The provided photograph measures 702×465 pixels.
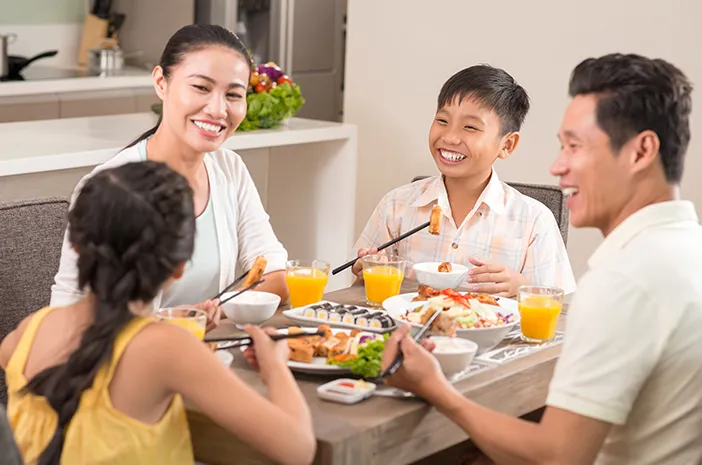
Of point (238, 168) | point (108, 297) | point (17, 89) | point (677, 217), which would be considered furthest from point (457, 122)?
point (17, 89)

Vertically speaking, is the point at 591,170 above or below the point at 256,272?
above

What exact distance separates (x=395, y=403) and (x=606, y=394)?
36 cm

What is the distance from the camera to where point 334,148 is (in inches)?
165

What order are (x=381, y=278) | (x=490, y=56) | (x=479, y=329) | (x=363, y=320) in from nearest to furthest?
(x=479, y=329) → (x=363, y=320) → (x=381, y=278) → (x=490, y=56)

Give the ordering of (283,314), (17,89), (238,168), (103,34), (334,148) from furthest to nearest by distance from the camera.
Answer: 1. (103,34)
2. (17,89)
3. (334,148)
4. (238,168)
5. (283,314)

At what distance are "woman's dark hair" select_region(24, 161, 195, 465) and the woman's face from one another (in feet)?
3.08

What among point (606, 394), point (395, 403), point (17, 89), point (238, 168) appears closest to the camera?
point (606, 394)

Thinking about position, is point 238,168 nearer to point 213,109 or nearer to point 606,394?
point 213,109

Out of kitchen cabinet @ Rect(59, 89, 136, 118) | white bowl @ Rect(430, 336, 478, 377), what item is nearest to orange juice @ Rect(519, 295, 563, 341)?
white bowl @ Rect(430, 336, 478, 377)

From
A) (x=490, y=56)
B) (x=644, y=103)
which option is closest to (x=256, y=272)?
(x=644, y=103)

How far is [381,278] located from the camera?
2471 mm

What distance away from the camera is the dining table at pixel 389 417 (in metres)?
1.71

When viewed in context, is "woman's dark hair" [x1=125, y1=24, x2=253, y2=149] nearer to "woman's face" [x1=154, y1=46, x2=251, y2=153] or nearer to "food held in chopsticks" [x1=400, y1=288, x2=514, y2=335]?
"woman's face" [x1=154, y1=46, x2=251, y2=153]

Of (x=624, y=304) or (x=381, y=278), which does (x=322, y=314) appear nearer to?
(x=381, y=278)
